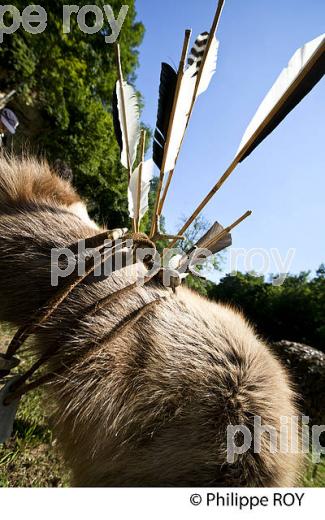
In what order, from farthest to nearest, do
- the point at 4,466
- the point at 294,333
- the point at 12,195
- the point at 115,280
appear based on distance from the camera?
the point at 294,333
the point at 4,466
the point at 12,195
the point at 115,280

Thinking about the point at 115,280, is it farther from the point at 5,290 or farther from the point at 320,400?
the point at 320,400

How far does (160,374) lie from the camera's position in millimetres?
731

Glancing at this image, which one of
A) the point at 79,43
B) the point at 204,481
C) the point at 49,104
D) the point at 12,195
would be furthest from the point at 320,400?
the point at 49,104

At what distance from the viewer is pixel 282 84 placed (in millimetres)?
947

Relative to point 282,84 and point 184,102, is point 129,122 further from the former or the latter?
point 282,84

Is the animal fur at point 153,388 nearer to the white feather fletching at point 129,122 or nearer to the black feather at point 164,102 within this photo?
the white feather fletching at point 129,122

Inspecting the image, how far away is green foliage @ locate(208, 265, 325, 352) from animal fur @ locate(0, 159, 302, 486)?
731cm

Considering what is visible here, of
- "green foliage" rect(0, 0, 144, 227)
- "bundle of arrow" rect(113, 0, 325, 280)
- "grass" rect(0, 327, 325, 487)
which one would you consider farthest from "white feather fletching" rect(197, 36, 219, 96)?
"green foliage" rect(0, 0, 144, 227)

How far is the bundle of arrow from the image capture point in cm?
89

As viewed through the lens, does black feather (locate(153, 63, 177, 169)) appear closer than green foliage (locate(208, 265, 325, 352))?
Yes

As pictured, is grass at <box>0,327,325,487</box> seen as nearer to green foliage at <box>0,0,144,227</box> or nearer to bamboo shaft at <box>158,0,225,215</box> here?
bamboo shaft at <box>158,0,225,215</box>

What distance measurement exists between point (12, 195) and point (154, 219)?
1.65ft

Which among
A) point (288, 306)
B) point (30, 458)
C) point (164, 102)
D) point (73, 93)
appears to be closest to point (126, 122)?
point (164, 102)

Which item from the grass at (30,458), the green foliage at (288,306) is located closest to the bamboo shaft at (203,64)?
the grass at (30,458)
